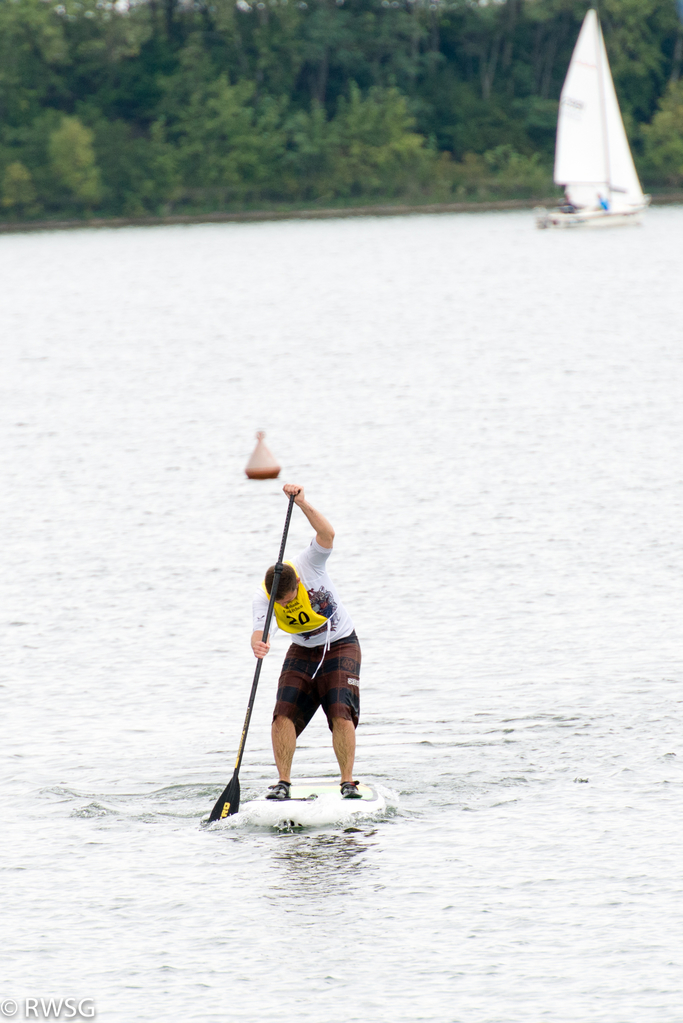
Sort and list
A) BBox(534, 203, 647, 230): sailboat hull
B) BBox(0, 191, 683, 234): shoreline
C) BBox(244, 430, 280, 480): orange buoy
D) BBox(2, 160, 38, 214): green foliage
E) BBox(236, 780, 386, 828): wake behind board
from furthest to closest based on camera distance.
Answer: BBox(0, 191, 683, 234): shoreline
BBox(2, 160, 38, 214): green foliage
BBox(534, 203, 647, 230): sailboat hull
BBox(244, 430, 280, 480): orange buoy
BBox(236, 780, 386, 828): wake behind board

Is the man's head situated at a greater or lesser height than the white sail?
lesser

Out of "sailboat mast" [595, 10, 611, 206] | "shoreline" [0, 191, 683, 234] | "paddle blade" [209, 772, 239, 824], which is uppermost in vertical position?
"sailboat mast" [595, 10, 611, 206]

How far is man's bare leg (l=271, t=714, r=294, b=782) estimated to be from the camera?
14.4m

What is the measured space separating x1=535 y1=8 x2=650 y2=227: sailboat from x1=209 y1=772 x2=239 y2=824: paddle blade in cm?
8222

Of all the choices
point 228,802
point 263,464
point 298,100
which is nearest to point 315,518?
point 228,802

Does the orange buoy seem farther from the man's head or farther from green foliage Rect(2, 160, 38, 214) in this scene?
green foliage Rect(2, 160, 38, 214)

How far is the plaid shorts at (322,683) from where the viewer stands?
14297 mm

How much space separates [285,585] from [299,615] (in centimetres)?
50

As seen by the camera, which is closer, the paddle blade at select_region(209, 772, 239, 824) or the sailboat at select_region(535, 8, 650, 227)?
the paddle blade at select_region(209, 772, 239, 824)

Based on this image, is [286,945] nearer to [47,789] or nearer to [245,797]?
[245,797]

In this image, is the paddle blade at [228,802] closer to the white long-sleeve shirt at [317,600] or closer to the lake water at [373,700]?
the lake water at [373,700]

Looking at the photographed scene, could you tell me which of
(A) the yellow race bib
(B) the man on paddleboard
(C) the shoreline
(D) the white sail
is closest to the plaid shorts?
(B) the man on paddleboard

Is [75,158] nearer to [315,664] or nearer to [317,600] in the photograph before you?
[315,664]

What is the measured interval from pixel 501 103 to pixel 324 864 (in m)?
126
